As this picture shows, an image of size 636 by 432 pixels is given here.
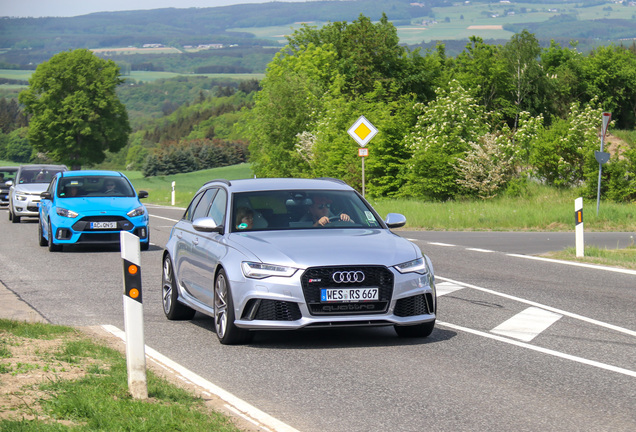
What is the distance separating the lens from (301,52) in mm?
78875

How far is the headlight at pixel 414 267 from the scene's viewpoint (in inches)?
343

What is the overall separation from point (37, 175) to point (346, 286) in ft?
89.4

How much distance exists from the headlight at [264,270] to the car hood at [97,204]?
11.9 metres

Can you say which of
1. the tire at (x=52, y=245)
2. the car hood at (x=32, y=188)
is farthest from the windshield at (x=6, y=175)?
the tire at (x=52, y=245)

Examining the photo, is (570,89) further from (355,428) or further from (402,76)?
(355,428)

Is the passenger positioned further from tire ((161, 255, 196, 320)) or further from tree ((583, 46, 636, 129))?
tree ((583, 46, 636, 129))

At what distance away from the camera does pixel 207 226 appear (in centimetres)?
946

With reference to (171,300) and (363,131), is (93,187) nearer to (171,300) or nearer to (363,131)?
(363,131)

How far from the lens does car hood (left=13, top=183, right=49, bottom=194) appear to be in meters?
32.1

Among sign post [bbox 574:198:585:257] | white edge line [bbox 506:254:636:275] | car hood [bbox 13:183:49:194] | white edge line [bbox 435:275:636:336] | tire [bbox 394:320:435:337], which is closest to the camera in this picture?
tire [bbox 394:320:435:337]

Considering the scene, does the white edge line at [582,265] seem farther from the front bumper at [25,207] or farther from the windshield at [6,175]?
the windshield at [6,175]

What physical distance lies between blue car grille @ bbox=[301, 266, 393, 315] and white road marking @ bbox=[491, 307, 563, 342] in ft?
5.21

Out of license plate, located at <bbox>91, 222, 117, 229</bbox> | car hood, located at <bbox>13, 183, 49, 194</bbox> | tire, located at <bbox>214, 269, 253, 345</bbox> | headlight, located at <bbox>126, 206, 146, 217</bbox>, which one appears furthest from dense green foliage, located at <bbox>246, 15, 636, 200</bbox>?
tire, located at <bbox>214, 269, 253, 345</bbox>

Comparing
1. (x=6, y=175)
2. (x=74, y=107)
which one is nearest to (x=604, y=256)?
(x=6, y=175)
